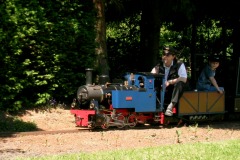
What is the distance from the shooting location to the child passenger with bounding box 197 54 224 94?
12609 millimetres

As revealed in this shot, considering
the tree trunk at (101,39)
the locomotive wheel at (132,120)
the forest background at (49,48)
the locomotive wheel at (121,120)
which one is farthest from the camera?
the tree trunk at (101,39)

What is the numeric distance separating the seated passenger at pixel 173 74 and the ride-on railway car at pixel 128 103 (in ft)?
0.73

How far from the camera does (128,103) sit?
1109 centimetres

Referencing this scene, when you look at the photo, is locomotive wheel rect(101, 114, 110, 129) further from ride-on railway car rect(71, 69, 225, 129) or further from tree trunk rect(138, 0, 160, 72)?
tree trunk rect(138, 0, 160, 72)

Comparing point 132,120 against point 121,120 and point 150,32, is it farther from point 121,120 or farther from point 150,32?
point 150,32

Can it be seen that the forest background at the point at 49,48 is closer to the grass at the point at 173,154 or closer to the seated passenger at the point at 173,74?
the seated passenger at the point at 173,74

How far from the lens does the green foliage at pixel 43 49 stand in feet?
37.8

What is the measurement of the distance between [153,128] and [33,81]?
3.14 meters

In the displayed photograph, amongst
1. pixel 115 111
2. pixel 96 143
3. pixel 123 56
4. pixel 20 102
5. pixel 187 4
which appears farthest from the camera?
pixel 123 56

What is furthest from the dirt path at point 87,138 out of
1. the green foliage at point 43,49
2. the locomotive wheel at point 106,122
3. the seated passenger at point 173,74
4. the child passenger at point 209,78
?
the child passenger at point 209,78

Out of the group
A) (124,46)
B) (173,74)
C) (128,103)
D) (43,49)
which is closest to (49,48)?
(43,49)

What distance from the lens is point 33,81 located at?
476 inches

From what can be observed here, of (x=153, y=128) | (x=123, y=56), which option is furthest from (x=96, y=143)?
(x=123, y=56)

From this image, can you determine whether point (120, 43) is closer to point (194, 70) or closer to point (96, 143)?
point (194, 70)
